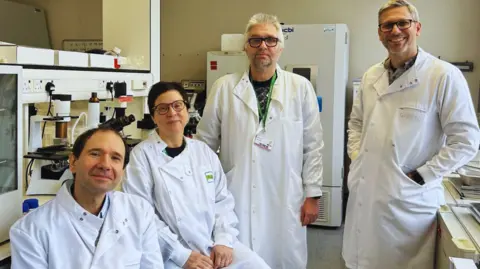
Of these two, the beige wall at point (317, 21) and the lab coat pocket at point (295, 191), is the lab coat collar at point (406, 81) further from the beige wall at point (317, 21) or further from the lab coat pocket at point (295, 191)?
the beige wall at point (317, 21)

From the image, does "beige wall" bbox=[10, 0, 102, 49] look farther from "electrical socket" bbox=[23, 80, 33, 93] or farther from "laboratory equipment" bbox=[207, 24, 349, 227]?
"electrical socket" bbox=[23, 80, 33, 93]

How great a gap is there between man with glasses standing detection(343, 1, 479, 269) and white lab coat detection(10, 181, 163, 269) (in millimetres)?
947

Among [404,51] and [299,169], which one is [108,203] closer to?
[299,169]

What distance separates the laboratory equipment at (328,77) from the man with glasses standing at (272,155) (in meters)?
2.05

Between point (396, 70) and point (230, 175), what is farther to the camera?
point (230, 175)

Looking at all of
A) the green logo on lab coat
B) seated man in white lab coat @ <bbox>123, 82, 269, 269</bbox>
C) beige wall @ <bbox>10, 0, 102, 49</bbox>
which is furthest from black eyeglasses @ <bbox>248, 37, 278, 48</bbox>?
beige wall @ <bbox>10, 0, 102, 49</bbox>

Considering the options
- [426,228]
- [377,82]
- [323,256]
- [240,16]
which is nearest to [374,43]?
[240,16]

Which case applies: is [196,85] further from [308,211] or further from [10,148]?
[10,148]

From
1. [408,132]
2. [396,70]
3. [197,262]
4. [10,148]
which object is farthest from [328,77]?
[10,148]

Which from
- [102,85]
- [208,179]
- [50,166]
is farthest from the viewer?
[102,85]

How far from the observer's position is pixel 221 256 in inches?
73.5

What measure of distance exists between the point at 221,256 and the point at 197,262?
0.11 metres

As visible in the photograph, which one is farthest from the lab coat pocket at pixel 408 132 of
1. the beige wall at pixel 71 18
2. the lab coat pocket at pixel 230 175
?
the beige wall at pixel 71 18

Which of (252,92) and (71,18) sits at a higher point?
(71,18)
